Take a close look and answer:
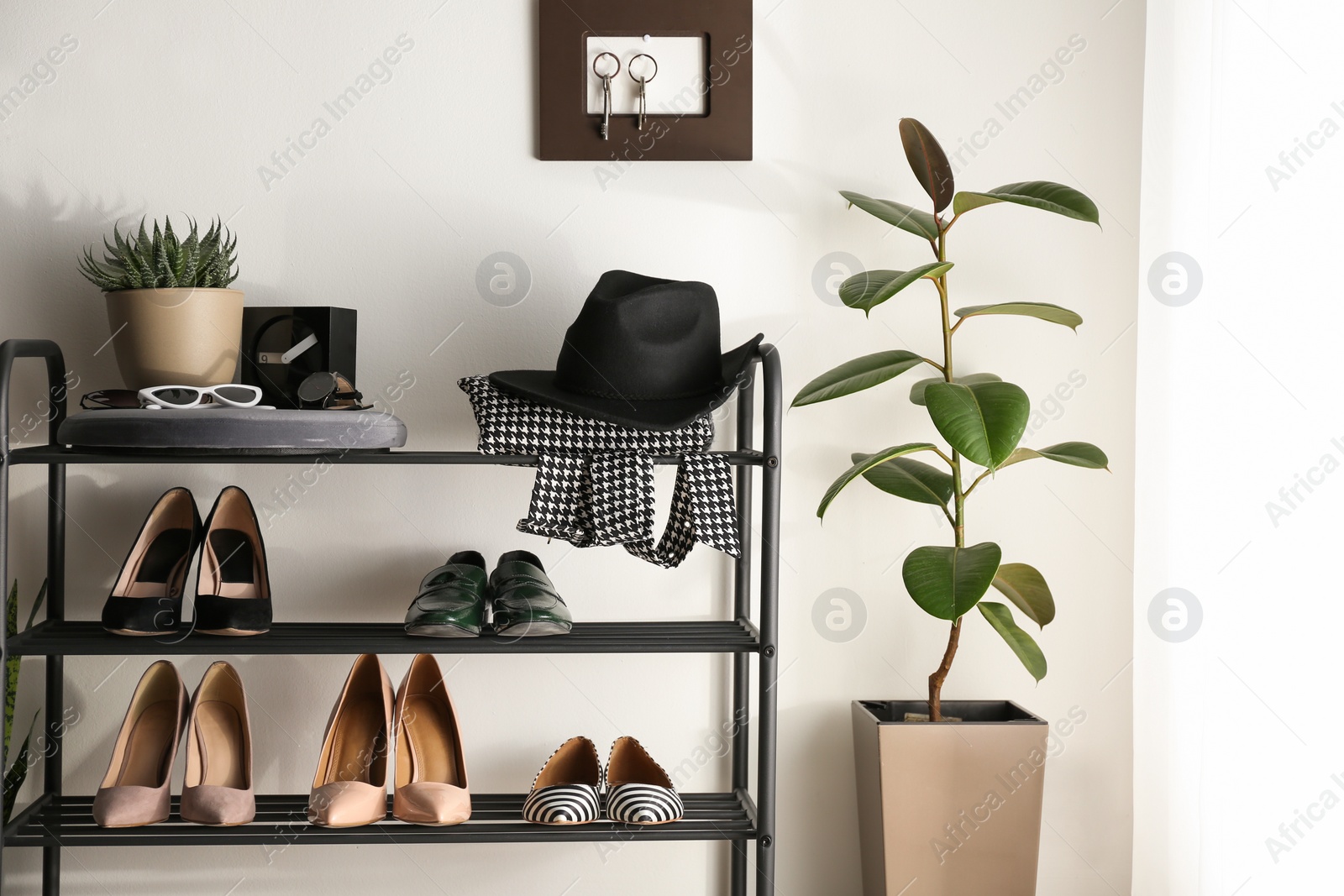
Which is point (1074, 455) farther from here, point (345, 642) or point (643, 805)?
point (345, 642)

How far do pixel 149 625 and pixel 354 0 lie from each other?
43.3 inches

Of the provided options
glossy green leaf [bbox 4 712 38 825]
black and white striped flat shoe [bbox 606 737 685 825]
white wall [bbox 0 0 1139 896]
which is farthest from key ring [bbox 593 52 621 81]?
glossy green leaf [bbox 4 712 38 825]

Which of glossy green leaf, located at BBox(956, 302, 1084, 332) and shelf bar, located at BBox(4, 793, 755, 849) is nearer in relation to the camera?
shelf bar, located at BBox(4, 793, 755, 849)

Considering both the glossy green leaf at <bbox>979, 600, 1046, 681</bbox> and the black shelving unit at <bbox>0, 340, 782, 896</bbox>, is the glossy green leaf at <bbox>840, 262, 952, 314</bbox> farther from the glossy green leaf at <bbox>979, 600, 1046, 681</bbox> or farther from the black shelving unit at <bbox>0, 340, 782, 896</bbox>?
the glossy green leaf at <bbox>979, 600, 1046, 681</bbox>

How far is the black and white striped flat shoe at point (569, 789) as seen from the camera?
1.37m

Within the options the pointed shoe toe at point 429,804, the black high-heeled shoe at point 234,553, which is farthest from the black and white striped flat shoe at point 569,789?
the black high-heeled shoe at point 234,553

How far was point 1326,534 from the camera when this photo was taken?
1.20 m

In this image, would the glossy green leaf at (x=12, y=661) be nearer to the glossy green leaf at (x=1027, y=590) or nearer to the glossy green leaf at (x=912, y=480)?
the glossy green leaf at (x=912, y=480)

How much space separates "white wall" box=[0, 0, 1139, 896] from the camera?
5.24 ft

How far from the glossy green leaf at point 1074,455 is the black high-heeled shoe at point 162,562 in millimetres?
1288

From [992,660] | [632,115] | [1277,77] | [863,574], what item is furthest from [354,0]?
[992,660]

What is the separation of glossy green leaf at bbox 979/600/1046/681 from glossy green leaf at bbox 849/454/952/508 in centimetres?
19

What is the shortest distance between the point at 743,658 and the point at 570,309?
2.28 ft

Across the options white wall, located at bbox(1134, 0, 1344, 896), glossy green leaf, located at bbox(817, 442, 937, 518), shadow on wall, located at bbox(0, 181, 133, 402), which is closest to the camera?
white wall, located at bbox(1134, 0, 1344, 896)
